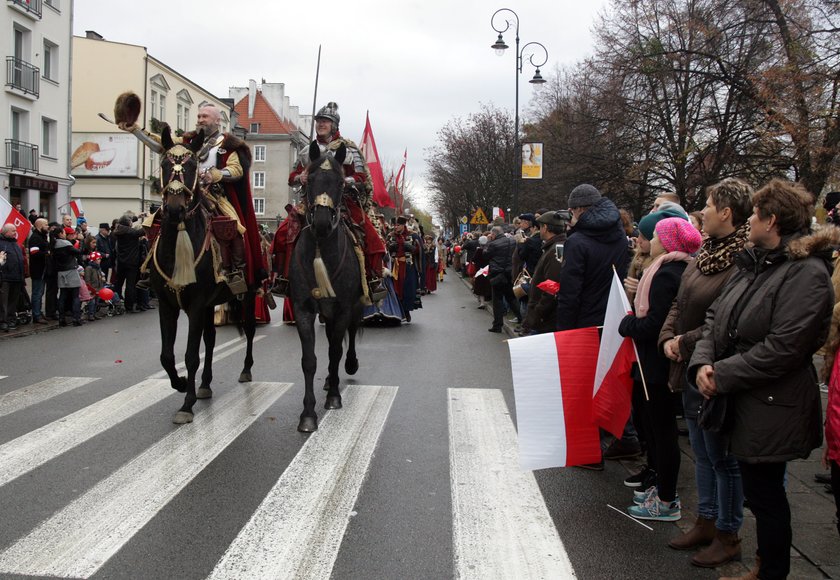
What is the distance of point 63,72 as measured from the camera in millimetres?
35469

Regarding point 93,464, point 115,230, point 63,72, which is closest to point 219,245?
point 93,464

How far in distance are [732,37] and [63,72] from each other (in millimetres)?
29516

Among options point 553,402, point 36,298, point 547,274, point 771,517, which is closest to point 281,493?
point 553,402

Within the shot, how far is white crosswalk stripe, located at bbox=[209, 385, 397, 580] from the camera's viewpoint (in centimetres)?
385

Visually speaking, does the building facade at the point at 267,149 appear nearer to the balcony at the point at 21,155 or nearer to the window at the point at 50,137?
the window at the point at 50,137

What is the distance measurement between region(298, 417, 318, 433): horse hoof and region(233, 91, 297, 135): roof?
7631 cm

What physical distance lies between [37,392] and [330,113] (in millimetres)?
4325

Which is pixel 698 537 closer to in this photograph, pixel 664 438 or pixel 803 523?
pixel 664 438

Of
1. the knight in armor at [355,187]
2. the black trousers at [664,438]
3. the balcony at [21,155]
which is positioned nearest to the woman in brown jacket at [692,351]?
the black trousers at [664,438]

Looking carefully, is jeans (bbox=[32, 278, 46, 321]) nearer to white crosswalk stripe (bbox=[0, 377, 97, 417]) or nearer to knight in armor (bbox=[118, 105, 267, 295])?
white crosswalk stripe (bbox=[0, 377, 97, 417])

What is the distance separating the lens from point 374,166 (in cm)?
1152

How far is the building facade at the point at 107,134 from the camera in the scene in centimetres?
4550

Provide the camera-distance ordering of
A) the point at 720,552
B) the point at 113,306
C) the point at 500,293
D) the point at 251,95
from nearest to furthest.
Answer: the point at 720,552
the point at 500,293
the point at 113,306
the point at 251,95

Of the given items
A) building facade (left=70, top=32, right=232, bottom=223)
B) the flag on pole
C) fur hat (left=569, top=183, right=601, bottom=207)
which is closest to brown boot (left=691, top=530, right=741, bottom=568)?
fur hat (left=569, top=183, right=601, bottom=207)
